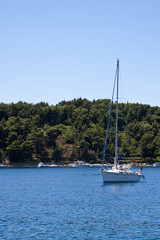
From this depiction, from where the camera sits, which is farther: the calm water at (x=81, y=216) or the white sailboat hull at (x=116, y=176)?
the white sailboat hull at (x=116, y=176)

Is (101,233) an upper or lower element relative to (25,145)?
lower

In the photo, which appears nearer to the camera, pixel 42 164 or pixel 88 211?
pixel 88 211

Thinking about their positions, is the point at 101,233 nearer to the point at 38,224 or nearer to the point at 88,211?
the point at 38,224

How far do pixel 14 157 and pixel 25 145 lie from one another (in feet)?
31.4

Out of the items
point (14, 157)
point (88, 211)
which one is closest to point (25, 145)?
point (14, 157)

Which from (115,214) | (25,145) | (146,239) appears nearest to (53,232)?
(146,239)

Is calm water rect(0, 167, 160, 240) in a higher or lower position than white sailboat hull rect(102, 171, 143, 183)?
lower

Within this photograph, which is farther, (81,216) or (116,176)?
(116,176)

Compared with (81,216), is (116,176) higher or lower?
higher

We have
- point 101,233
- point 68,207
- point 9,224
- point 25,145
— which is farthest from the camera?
point 25,145

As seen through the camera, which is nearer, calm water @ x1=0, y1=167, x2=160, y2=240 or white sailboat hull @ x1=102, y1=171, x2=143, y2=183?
calm water @ x1=0, y1=167, x2=160, y2=240

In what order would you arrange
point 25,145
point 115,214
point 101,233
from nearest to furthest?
point 101,233 → point 115,214 → point 25,145

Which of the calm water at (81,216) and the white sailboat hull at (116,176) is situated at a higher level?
the white sailboat hull at (116,176)

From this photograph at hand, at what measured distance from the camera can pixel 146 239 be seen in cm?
3112
